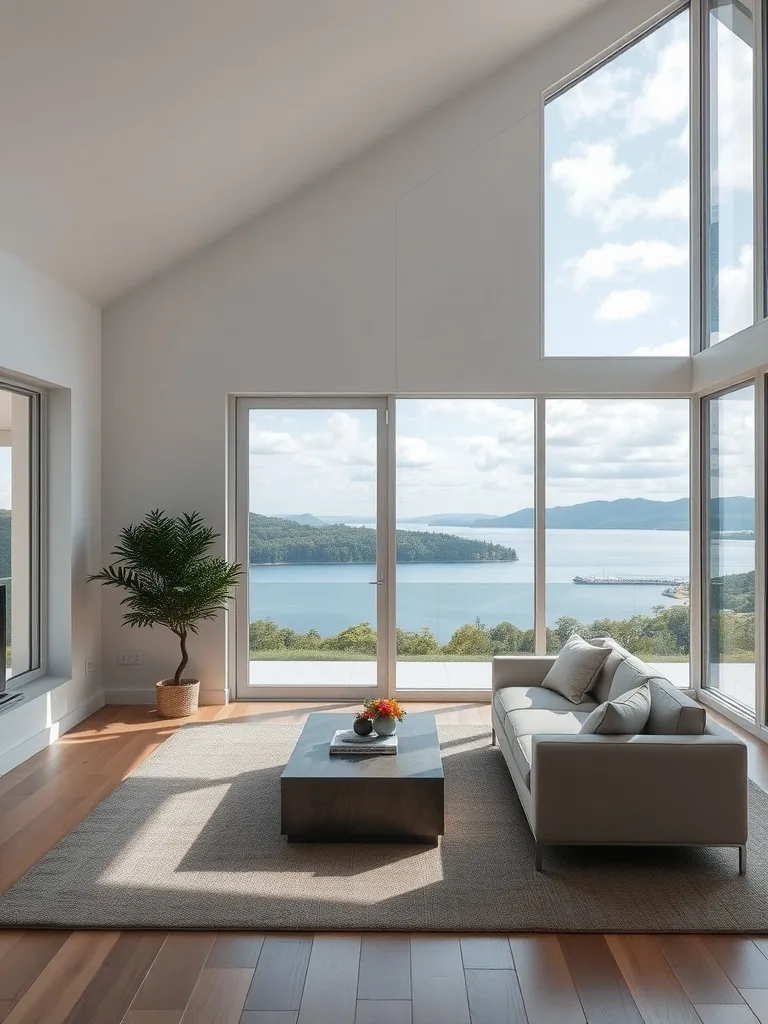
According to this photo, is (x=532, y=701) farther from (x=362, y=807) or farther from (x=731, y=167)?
(x=731, y=167)

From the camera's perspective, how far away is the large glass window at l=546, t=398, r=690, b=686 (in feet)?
20.1

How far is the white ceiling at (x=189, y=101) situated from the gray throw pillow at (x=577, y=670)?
3.65m

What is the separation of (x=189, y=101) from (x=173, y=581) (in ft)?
9.70

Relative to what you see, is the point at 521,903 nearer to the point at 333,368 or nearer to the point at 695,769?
the point at 695,769

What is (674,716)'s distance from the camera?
333 centimetres

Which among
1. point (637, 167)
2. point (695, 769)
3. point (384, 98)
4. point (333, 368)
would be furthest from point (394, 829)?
point (637, 167)

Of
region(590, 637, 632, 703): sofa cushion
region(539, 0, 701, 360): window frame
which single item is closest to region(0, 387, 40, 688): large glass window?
Answer: region(590, 637, 632, 703): sofa cushion

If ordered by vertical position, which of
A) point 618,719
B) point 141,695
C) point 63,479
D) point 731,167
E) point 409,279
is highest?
point 731,167

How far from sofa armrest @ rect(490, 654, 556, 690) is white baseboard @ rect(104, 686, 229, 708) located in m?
2.20

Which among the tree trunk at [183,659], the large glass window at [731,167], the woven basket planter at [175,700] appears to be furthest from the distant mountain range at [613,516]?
the woven basket planter at [175,700]

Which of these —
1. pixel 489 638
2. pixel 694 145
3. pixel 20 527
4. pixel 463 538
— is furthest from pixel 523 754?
pixel 694 145

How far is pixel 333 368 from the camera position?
6.01m

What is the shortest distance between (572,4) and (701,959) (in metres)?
5.73

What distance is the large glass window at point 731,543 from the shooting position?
17.4ft
